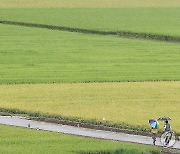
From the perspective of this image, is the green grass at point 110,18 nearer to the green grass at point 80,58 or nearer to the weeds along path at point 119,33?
the weeds along path at point 119,33

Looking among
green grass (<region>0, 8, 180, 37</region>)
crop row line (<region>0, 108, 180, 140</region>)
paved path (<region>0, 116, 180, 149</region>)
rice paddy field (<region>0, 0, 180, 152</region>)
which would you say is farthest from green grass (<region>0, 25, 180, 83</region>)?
paved path (<region>0, 116, 180, 149</region>)

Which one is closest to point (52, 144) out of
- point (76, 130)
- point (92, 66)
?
point (76, 130)

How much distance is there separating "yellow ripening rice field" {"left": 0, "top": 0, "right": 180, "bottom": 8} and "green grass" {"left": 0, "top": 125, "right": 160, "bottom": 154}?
53198 mm

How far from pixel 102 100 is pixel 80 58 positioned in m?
12.9

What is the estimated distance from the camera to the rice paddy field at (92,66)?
33.6 meters

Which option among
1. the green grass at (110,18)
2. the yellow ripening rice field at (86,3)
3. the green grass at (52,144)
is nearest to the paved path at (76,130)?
the green grass at (52,144)

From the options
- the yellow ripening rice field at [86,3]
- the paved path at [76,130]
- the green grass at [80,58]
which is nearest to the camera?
the paved path at [76,130]

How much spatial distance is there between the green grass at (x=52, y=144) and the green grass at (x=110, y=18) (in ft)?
103

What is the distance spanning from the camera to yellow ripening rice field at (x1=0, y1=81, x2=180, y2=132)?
105 ft

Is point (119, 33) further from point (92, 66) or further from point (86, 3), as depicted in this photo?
point (86, 3)

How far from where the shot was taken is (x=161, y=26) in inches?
2547

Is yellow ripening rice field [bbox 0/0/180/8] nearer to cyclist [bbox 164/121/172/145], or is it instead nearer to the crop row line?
the crop row line

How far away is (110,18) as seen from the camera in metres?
70.8

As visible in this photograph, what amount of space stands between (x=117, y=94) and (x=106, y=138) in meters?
7.71
